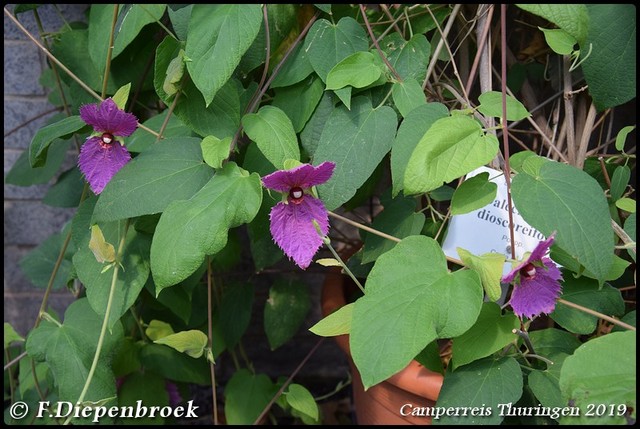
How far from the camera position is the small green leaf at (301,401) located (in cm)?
105

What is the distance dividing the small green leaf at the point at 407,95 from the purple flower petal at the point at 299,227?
0.54 ft

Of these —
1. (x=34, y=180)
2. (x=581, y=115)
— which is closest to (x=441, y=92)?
(x=581, y=115)

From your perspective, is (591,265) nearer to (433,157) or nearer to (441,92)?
(433,157)

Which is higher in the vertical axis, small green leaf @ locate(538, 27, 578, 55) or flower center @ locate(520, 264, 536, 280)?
small green leaf @ locate(538, 27, 578, 55)

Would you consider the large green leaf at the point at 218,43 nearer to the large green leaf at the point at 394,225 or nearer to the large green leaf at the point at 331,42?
the large green leaf at the point at 331,42

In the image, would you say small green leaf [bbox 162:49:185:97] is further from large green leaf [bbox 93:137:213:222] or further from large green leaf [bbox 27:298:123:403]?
large green leaf [bbox 27:298:123:403]

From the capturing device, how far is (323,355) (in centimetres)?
161

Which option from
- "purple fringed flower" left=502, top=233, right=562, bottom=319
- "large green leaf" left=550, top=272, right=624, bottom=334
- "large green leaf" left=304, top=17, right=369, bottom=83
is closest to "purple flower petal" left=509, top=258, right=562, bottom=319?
"purple fringed flower" left=502, top=233, right=562, bottom=319

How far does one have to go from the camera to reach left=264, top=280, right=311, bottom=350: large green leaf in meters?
1.18

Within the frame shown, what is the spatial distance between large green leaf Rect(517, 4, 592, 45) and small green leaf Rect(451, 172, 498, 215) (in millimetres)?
186

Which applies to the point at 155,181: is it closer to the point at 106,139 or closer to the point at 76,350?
the point at 106,139

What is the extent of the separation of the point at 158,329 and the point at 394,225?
0.43 meters

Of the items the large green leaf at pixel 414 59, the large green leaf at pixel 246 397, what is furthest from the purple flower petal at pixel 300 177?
the large green leaf at pixel 246 397

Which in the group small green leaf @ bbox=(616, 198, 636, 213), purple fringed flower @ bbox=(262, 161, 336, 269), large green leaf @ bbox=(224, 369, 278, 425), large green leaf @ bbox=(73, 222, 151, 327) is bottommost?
large green leaf @ bbox=(224, 369, 278, 425)
